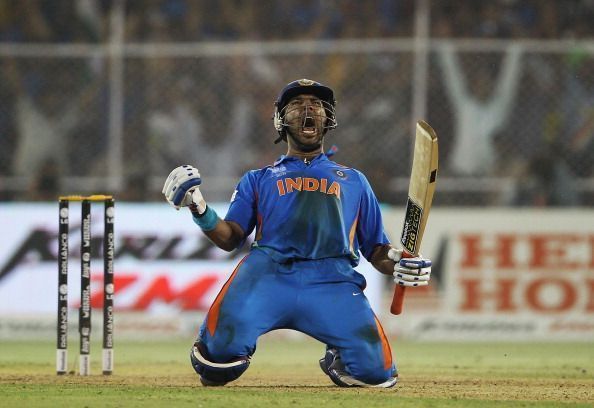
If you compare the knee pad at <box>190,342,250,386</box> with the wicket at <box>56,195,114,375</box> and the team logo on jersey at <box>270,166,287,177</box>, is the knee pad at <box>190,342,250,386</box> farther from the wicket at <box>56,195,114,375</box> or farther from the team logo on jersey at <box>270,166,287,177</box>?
the wicket at <box>56,195,114,375</box>

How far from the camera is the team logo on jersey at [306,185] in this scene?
7598 mm

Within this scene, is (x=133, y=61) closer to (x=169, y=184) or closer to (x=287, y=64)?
(x=287, y=64)

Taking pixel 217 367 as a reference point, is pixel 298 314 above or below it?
above

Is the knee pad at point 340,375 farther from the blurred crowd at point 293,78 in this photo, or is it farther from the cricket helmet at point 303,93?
the blurred crowd at point 293,78

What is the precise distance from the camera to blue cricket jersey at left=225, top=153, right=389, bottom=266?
296 inches

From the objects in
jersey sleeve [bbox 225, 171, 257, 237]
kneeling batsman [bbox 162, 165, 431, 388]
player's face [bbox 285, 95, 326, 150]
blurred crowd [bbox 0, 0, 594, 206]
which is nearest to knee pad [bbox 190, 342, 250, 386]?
kneeling batsman [bbox 162, 165, 431, 388]

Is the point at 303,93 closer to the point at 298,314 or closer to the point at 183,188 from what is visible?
the point at 183,188

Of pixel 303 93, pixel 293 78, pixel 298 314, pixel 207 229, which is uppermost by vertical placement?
pixel 293 78

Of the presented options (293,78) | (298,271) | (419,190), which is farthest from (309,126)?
(293,78)

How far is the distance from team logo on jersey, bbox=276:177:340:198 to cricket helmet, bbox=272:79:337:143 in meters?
0.39

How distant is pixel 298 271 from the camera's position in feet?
24.6

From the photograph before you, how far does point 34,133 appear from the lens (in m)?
14.4

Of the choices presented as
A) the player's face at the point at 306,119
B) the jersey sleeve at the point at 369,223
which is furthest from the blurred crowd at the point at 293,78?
the player's face at the point at 306,119

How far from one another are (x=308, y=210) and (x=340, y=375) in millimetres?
983
